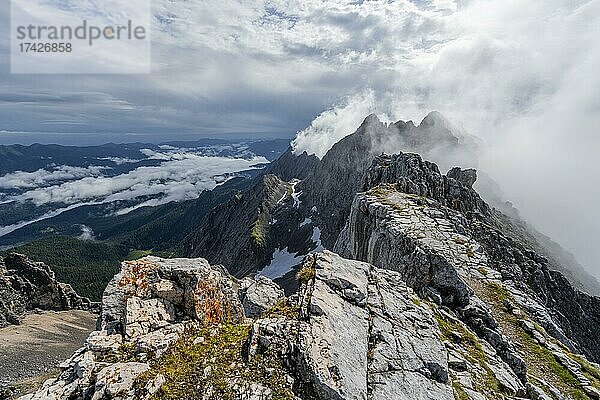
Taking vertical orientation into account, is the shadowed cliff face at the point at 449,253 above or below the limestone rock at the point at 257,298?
above

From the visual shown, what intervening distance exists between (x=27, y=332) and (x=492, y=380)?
13218 cm

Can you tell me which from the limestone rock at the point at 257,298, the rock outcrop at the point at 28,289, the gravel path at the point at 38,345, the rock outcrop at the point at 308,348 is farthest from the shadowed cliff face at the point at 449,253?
the rock outcrop at the point at 28,289

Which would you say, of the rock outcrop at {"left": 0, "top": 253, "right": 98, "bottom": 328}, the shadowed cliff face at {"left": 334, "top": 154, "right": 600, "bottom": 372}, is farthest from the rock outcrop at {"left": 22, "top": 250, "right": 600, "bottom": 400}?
the rock outcrop at {"left": 0, "top": 253, "right": 98, "bottom": 328}

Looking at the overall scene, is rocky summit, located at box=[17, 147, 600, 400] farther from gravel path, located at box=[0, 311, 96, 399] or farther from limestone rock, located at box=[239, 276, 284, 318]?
gravel path, located at box=[0, 311, 96, 399]

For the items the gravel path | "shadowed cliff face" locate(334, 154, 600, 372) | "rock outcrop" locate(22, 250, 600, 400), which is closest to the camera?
"rock outcrop" locate(22, 250, 600, 400)

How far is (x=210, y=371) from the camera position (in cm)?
1141

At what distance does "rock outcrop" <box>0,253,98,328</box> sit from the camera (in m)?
125

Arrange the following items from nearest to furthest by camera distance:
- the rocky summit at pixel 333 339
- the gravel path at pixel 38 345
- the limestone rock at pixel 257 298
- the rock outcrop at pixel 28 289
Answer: the rocky summit at pixel 333 339 < the limestone rock at pixel 257 298 < the gravel path at pixel 38 345 < the rock outcrop at pixel 28 289

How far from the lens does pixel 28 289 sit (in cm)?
13000

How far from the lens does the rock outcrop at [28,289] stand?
12538 cm

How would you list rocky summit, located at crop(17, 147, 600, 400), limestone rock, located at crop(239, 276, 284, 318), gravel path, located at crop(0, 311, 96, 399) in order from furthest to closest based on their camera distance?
gravel path, located at crop(0, 311, 96, 399)
limestone rock, located at crop(239, 276, 284, 318)
rocky summit, located at crop(17, 147, 600, 400)

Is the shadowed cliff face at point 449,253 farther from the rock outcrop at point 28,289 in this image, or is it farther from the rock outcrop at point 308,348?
the rock outcrop at point 28,289

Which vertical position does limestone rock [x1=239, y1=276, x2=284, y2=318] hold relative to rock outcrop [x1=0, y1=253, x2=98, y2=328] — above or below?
above

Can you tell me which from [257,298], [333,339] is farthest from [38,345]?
[333,339]
